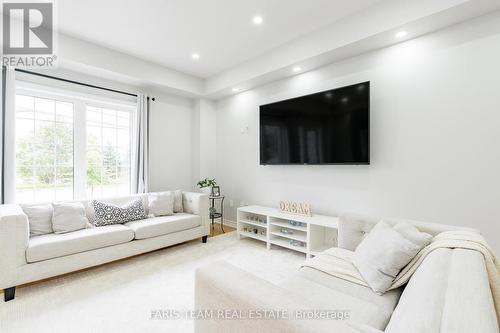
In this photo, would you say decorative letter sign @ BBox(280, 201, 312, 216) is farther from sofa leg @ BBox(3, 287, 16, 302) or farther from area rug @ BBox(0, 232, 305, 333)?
sofa leg @ BBox(3, 287, 16, 302)

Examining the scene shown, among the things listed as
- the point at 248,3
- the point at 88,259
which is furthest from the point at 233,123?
the point at 88,259

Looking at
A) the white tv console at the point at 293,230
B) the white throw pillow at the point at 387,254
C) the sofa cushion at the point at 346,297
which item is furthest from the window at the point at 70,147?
A: the white throw pillow at the point at 387,254

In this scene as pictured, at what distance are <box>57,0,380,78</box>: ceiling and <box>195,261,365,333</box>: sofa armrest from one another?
102 inches

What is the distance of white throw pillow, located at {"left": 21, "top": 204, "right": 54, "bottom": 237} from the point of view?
2.56 meters

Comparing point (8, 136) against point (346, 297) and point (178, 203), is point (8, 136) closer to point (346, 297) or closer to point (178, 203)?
point (178, 203)

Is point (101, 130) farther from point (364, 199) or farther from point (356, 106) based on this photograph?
point (364, 199)

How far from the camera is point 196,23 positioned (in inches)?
111

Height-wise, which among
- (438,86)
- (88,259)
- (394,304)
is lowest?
(88,259)

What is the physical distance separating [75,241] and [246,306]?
7.93 feet

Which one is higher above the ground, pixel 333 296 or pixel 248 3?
pixel 248 3

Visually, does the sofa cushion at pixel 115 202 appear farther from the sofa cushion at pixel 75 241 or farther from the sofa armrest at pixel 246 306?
the sofa armrest at pixel 246 306

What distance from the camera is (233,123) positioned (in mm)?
4598

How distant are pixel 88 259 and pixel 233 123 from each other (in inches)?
121

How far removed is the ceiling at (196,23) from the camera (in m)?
2.50
